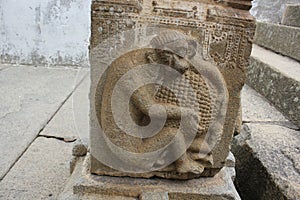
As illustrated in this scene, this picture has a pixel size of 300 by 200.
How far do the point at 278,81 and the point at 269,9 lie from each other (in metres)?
1.88

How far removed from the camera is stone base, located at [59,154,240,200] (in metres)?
1.08

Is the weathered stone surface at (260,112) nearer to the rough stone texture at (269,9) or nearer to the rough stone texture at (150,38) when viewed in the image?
the rough stone texture at (150,38)

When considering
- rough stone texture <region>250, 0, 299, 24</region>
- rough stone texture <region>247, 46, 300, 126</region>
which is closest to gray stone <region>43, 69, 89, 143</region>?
rough stone texture <region>247, 46, 300, 126</region>

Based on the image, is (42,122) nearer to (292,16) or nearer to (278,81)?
(278,81)

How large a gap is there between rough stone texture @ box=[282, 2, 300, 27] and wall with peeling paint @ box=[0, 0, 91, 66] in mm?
1824

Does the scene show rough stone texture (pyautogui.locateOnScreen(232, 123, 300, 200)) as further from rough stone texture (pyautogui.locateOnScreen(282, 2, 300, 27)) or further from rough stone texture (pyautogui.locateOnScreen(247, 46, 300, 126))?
rough stone texture (pyautogui.locateOnScreen(282, 2, 300, 27))

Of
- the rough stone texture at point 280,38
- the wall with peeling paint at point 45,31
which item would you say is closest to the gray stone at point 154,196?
the rough stone texture at point 280,38

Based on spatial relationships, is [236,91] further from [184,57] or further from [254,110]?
[254,110]

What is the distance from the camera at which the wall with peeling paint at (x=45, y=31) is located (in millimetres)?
3010

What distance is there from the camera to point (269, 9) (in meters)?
3.67

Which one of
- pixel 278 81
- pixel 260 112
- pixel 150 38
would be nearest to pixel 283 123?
pixel 260 112

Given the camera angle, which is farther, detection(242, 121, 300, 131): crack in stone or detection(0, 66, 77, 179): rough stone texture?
detection(242, 121, 300, 131): crack in stone

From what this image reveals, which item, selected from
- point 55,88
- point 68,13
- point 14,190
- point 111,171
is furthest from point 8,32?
point 111,171

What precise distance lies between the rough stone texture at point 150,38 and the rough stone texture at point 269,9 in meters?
2.83
